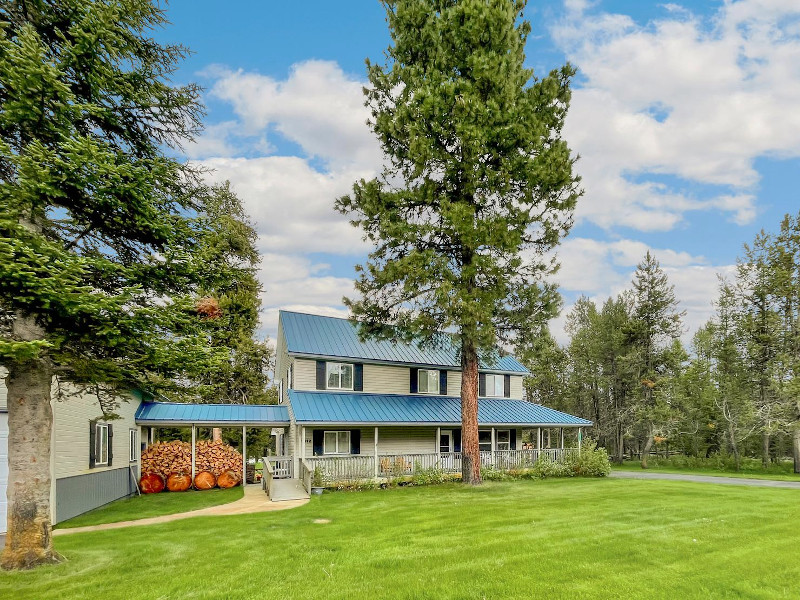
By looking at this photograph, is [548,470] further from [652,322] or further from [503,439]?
[652,322]

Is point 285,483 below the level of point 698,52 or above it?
below

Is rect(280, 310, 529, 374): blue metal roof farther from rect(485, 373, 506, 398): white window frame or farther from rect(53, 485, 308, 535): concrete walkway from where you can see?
rect(53, 485, 308, 535): concrete walkway

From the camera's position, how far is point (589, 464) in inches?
905

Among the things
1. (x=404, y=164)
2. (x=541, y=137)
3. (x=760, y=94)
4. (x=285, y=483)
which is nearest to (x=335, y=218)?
(x=404, y=164)

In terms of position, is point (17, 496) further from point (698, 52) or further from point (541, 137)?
point (698, 52)

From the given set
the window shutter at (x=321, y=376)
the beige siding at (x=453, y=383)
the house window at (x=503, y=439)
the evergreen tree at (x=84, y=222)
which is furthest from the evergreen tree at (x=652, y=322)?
the evergreen tree at (x=84, y=222)

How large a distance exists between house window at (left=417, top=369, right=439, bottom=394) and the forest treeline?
5.15 metres

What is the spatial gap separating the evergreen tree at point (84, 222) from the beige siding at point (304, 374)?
11782 mm

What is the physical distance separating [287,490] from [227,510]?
300 centimetres

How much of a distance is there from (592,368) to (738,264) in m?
14.8

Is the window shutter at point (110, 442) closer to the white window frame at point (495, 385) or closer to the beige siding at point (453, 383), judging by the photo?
the beige siding at point (453, 383)

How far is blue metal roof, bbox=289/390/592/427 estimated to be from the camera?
64.2 ft

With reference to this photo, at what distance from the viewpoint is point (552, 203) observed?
18.0m

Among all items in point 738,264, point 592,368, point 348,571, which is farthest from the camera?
point 592,368
